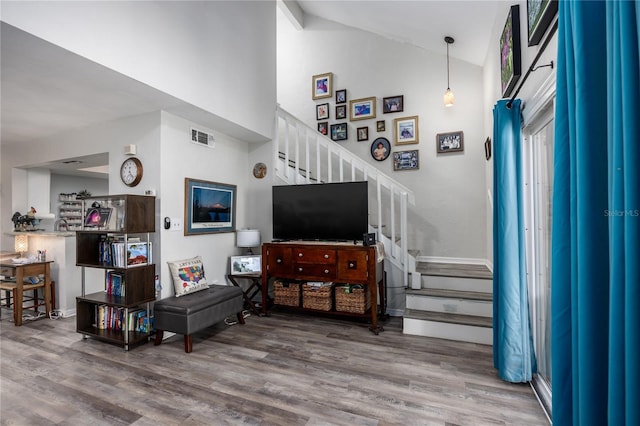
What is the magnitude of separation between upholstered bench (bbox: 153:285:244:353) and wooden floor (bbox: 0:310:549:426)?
207mm

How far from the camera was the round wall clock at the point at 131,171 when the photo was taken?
3.46 meters

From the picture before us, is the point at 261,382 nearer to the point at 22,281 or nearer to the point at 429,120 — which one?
the point at 22,281

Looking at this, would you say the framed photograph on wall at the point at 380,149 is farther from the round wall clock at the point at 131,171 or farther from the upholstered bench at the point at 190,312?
the round wall clock at the point at 131,171

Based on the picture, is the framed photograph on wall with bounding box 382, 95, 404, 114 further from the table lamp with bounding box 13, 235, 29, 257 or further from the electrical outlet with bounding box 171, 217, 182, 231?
the table lamp with bounding box 13, 235, 29, 257

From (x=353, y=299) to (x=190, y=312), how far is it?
1.78 metres

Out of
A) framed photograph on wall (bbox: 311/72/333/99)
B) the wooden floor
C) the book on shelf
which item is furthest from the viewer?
framed photograph on wall (bbox: 311/72/333/99)

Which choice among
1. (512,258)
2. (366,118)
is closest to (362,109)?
(366,118)

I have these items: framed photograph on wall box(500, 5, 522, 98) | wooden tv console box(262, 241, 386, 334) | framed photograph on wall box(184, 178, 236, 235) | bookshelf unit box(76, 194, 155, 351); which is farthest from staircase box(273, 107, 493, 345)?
bookshelf unit box(76, 194, 155, 351)

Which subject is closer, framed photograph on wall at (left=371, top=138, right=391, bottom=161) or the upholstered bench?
the upholstered bench

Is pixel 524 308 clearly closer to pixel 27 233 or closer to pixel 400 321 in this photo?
pixel 400 321

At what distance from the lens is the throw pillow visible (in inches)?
134

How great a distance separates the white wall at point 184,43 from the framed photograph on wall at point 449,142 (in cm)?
256

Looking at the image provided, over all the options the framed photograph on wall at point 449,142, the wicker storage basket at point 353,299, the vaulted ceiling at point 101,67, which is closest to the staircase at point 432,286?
the wicker storage basket at point 353,299

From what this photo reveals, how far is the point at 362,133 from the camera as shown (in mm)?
5238
